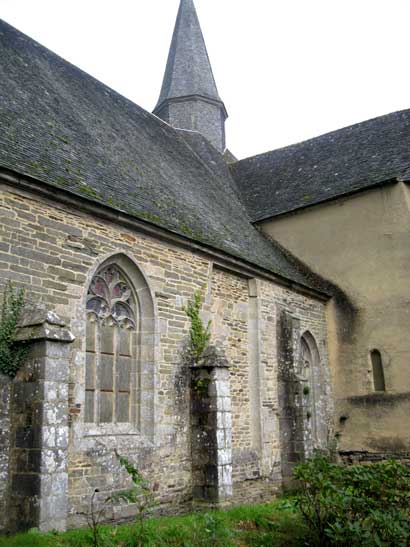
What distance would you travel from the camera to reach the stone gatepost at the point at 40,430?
253 inches

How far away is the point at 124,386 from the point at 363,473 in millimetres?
4181

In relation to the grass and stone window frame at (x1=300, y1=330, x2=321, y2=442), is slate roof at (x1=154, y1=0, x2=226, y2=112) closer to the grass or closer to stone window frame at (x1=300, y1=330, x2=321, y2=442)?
stone window frame at (x1=300, y1=330, x2=321, y2=442)

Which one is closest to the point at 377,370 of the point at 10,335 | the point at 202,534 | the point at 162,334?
the point at 162,334

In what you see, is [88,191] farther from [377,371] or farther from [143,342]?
[377,371]

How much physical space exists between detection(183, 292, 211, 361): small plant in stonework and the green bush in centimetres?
384

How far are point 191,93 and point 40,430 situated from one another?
54.5 ft

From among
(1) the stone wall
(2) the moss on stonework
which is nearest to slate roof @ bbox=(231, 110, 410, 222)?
(1) the stone wall

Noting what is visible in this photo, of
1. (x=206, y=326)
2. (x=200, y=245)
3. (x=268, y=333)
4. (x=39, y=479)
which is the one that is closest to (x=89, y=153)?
(x=200, y=245)

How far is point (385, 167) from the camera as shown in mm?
14344

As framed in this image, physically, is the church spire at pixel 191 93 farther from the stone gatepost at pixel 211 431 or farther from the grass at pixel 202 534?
the grass at pixel 202 534

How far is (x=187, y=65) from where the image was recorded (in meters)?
21.6

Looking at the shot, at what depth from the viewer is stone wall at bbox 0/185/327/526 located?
7.80m

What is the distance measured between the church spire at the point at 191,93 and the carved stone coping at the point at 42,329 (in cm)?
1457

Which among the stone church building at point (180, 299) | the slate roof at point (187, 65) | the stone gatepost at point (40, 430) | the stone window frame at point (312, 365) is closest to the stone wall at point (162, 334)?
the stone church building at point (180, 299)
